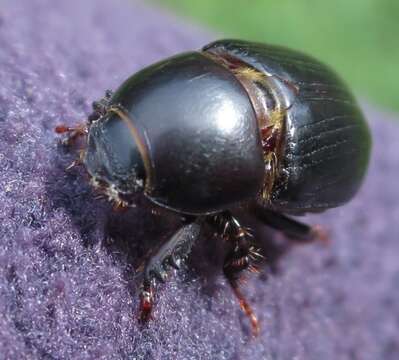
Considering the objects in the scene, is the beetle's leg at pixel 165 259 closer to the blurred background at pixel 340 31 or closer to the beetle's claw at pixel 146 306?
the beetle's claw at pixel 146 306

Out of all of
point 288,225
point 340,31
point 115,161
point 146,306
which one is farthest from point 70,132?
point 340,31

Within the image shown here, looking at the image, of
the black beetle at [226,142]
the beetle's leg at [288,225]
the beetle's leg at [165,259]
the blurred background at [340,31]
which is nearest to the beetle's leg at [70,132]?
the black beetle at [226,142]

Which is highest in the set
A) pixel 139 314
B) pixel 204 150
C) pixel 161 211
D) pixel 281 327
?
pixel 204 150

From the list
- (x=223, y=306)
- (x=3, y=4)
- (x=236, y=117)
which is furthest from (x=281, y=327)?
(x=3, y=4)

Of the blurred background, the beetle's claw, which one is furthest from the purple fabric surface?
the blurred background

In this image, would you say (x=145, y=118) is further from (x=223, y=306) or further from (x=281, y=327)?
(x=281, y=327)

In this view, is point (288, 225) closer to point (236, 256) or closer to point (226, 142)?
point (236, 256)

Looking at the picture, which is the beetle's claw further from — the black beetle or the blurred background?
the blurred background
